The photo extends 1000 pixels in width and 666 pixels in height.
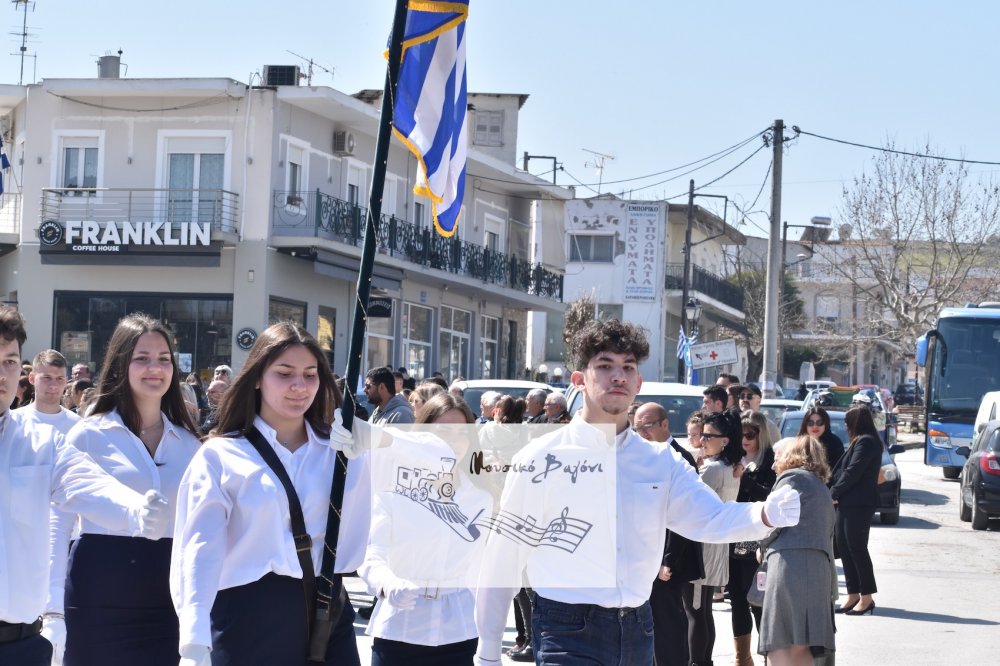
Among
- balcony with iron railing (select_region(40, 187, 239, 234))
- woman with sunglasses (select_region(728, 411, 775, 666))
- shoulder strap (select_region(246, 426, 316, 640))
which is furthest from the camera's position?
balcony with iron railing (select_region(40, 187, 239, 234))

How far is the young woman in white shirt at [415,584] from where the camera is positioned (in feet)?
17.1

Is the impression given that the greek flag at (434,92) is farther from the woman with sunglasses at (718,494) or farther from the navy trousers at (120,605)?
the woman with sunglasses at (718,494)

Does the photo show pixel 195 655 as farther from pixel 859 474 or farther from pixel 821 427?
pixel 859 474

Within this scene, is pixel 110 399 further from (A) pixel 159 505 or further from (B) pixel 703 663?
(B) pixel 703 663

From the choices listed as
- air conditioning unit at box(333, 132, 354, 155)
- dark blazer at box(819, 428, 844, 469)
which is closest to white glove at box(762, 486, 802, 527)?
dark blazer at box(819, 428, 844, 469)

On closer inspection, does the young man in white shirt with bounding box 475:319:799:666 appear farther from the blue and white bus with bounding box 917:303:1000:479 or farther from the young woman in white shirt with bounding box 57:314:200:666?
the blue and white bus with bounding box 917:303:1000:479

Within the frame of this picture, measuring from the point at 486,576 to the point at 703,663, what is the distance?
13.1 feet

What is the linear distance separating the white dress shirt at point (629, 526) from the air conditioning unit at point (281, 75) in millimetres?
26348

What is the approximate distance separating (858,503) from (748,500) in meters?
2.76

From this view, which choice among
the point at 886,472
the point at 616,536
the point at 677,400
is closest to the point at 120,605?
the point at 616,536

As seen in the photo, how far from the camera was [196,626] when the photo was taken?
396 centimetres

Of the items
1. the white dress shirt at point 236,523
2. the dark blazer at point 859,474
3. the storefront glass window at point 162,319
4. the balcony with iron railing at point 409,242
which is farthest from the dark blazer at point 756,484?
the storefront glass window at point 162,319

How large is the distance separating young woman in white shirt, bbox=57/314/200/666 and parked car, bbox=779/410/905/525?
14.2 metres

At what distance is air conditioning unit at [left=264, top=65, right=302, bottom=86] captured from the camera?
99.3 feet
